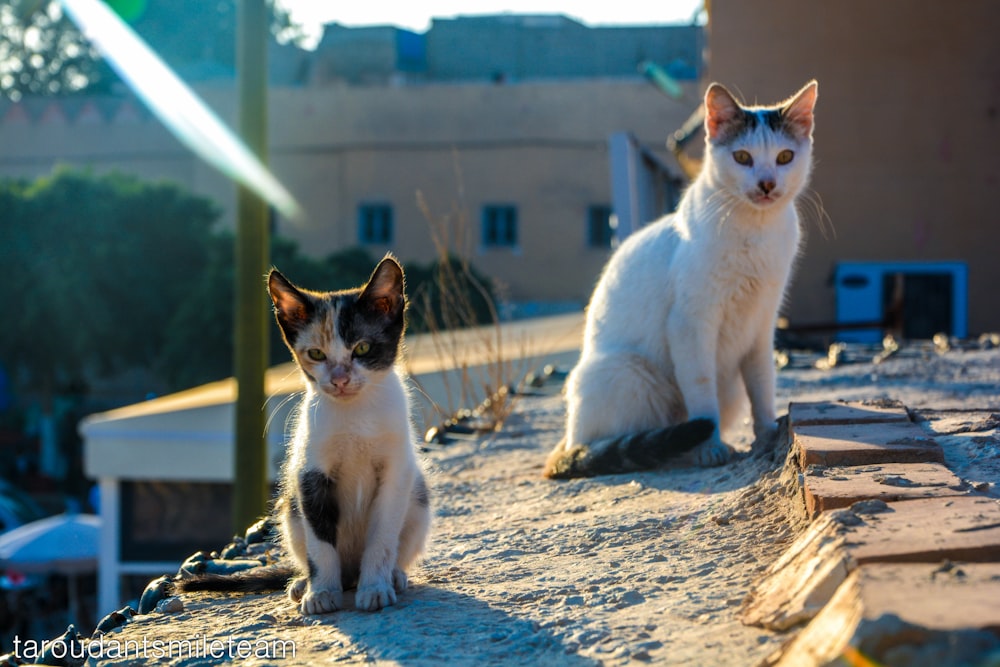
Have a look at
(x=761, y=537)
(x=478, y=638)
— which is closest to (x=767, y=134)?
(x=761, y=537)

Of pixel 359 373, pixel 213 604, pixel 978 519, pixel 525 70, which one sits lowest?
pixel 213 604

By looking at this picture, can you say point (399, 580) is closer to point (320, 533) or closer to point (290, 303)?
point (320, 533)

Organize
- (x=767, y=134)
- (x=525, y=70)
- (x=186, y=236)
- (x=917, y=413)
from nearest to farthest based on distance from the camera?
(x=917, y=413), (x=767, y=134), (x=186, y=236), (x=525, y=70)

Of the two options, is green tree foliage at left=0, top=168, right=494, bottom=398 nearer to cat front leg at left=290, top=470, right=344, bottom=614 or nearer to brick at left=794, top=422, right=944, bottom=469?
brick at left=794, top=422, right=944, bottom=469

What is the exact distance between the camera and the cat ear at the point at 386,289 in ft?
11.0

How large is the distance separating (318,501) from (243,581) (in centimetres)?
59

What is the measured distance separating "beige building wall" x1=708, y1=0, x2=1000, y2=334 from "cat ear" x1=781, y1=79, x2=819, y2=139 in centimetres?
737

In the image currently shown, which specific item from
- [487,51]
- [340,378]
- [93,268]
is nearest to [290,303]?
[340,378]

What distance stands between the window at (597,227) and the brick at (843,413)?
2529cm

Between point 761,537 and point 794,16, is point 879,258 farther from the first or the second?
point 761,537

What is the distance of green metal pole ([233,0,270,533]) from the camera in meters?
6.66

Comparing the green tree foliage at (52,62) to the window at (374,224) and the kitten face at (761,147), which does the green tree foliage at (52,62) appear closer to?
the window at (374,224)

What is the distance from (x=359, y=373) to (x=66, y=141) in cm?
3317

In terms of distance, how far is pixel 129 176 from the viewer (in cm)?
2978
